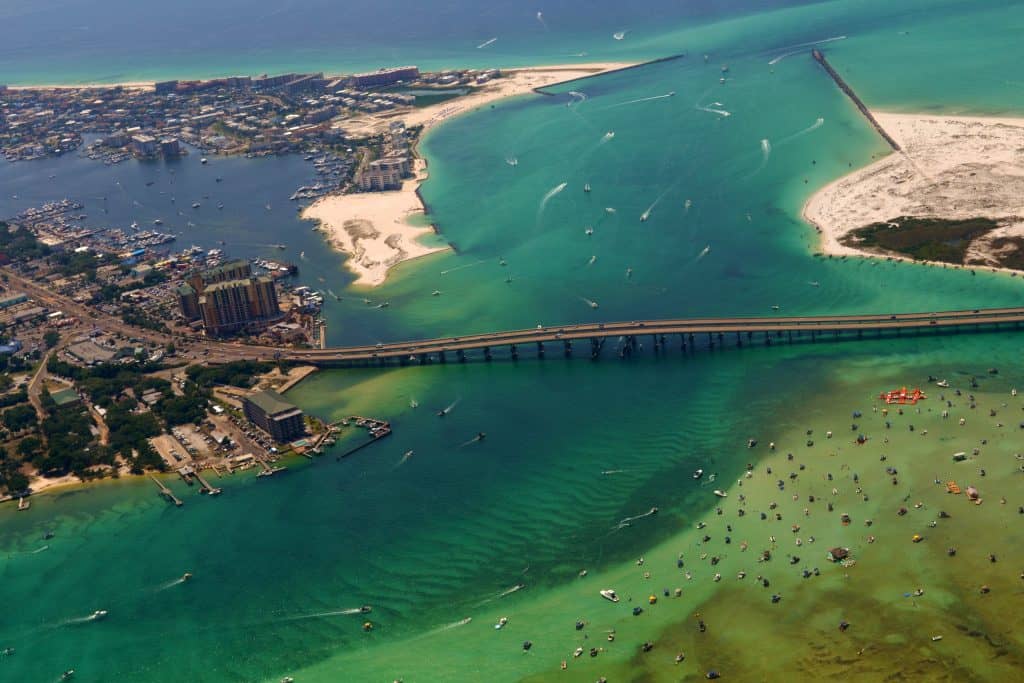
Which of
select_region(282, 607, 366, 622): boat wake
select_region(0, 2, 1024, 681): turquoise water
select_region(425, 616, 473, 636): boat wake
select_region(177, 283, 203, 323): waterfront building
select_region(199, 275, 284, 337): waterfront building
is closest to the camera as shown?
select_region(425, 616, 473, 636): boat wake

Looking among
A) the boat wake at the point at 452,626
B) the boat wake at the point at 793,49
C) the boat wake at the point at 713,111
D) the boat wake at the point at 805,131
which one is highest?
the boat wake at the point at 793,49

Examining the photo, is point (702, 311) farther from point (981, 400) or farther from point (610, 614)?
point (610, 614)

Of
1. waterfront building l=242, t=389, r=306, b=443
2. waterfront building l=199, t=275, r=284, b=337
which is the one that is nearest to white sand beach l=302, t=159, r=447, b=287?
waterfront building l=199, t=275, r=284, b=337

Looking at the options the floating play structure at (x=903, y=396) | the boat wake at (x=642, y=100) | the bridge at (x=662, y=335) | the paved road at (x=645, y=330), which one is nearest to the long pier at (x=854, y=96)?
the boat wake at (x=642, y=100)

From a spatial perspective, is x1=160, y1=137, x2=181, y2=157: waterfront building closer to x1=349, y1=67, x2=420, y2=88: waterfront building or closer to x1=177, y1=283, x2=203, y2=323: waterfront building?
x1=349, y1=67, x2=420, y2=88: waterfront building

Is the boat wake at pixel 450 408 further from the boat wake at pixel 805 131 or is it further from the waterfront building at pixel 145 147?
the waterfront building at pixel 145 147

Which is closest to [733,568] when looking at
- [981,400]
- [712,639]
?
[712,639]
